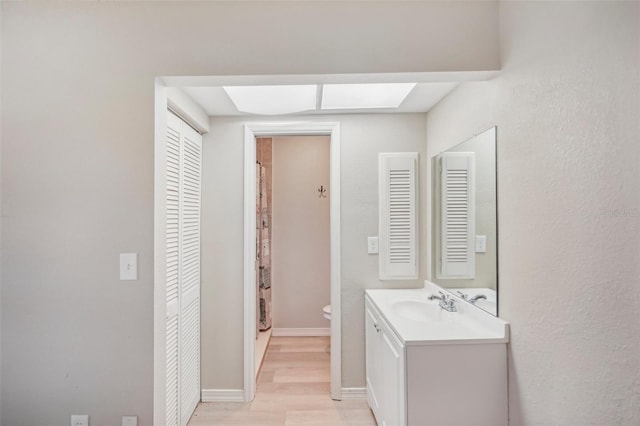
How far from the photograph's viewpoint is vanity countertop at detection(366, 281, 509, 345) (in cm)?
155

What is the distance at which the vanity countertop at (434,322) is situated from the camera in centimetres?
155

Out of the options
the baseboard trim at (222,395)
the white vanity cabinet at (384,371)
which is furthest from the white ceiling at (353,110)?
the baseboard trim at (222,395)

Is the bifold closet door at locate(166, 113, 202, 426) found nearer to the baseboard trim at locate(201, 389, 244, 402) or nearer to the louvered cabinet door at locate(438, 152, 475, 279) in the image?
the baseboard trim at locate(201, 389, 244, 402)

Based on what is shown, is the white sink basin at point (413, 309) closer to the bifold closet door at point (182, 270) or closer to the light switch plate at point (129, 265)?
the bifold closet door at point (182, 270)

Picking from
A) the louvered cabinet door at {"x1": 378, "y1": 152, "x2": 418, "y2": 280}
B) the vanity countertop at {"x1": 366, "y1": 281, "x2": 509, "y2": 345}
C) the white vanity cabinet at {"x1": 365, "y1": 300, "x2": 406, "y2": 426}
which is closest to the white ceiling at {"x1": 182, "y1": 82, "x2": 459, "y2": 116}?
the louvered cabinet door at {"x1": 378, "y1": 152, "x2": 418, "y2": 280}

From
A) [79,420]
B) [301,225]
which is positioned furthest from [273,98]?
[301,225]

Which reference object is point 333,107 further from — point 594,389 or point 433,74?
point 594,389

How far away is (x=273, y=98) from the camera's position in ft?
7.22

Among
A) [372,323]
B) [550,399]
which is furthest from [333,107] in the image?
[550,399]

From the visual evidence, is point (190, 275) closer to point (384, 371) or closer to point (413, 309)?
point (384, 371)

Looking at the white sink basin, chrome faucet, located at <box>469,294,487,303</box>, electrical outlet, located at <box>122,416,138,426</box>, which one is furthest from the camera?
the white sink basin

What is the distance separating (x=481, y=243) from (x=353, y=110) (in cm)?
132

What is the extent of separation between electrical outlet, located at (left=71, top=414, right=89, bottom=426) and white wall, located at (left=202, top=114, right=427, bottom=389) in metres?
1.09

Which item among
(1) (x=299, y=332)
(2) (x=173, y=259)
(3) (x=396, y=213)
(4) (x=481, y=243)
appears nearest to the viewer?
(4) (x=481, y=243)
